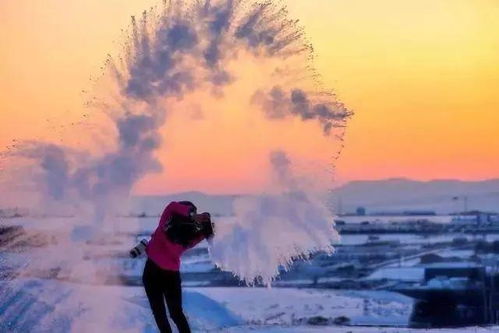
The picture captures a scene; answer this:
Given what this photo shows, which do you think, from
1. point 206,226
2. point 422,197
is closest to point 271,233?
point 206,226

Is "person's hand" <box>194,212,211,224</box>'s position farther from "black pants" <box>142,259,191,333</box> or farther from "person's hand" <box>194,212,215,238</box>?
"black pants" <box>142,259,191,333</box>

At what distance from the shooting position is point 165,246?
8.38 meters

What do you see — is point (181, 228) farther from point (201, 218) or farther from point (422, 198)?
point (422, 198)

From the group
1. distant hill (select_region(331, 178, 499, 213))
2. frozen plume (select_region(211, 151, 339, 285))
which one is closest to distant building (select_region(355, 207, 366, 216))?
distant hill (select_region(331, 178, 499, 213))

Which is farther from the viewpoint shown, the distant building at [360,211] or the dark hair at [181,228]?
the distant building at [360,211]

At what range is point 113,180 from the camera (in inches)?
405

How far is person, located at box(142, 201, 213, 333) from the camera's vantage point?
8305 mm

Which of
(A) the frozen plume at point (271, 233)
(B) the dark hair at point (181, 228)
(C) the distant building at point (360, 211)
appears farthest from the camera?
(C) the distant building at point (360, 211)

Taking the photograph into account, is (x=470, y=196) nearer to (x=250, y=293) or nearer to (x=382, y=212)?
(x=382, y=212)

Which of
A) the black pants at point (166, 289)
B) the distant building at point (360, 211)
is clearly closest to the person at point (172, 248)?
the black pants at point (166, 289)

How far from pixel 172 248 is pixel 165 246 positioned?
0.05 m

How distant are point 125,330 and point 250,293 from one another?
15.7 feet

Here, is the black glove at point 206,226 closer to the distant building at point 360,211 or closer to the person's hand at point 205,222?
the person's hand at point 205,222

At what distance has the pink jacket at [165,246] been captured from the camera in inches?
327
